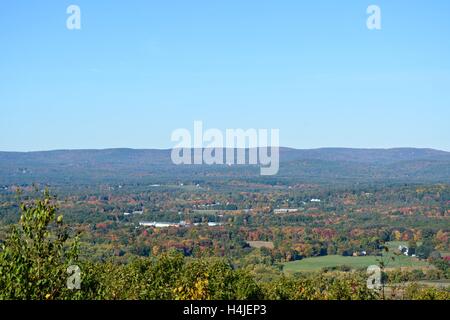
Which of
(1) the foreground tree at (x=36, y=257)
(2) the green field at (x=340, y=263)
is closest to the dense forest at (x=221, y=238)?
(1) the foreground tree at (x=36, y=257)

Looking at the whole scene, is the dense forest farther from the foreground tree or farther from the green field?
the green field

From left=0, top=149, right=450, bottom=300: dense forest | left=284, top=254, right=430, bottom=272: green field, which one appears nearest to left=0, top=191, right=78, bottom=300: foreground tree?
left=0, top=149, right=450, bottom=300: dense forest

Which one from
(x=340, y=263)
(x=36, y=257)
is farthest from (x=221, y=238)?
(x=36, y=257)

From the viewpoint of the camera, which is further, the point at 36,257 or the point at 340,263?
the point at 340,263

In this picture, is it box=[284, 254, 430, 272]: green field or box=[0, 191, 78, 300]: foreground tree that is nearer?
box=[0, 191, 78, 300]: foreground tree

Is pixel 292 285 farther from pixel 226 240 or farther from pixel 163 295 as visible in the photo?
pixel 226 240

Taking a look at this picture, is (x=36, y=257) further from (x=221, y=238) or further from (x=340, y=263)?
(x=221, y=238)

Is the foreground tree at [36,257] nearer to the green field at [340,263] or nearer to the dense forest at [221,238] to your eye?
the dense forest at [221,238]
